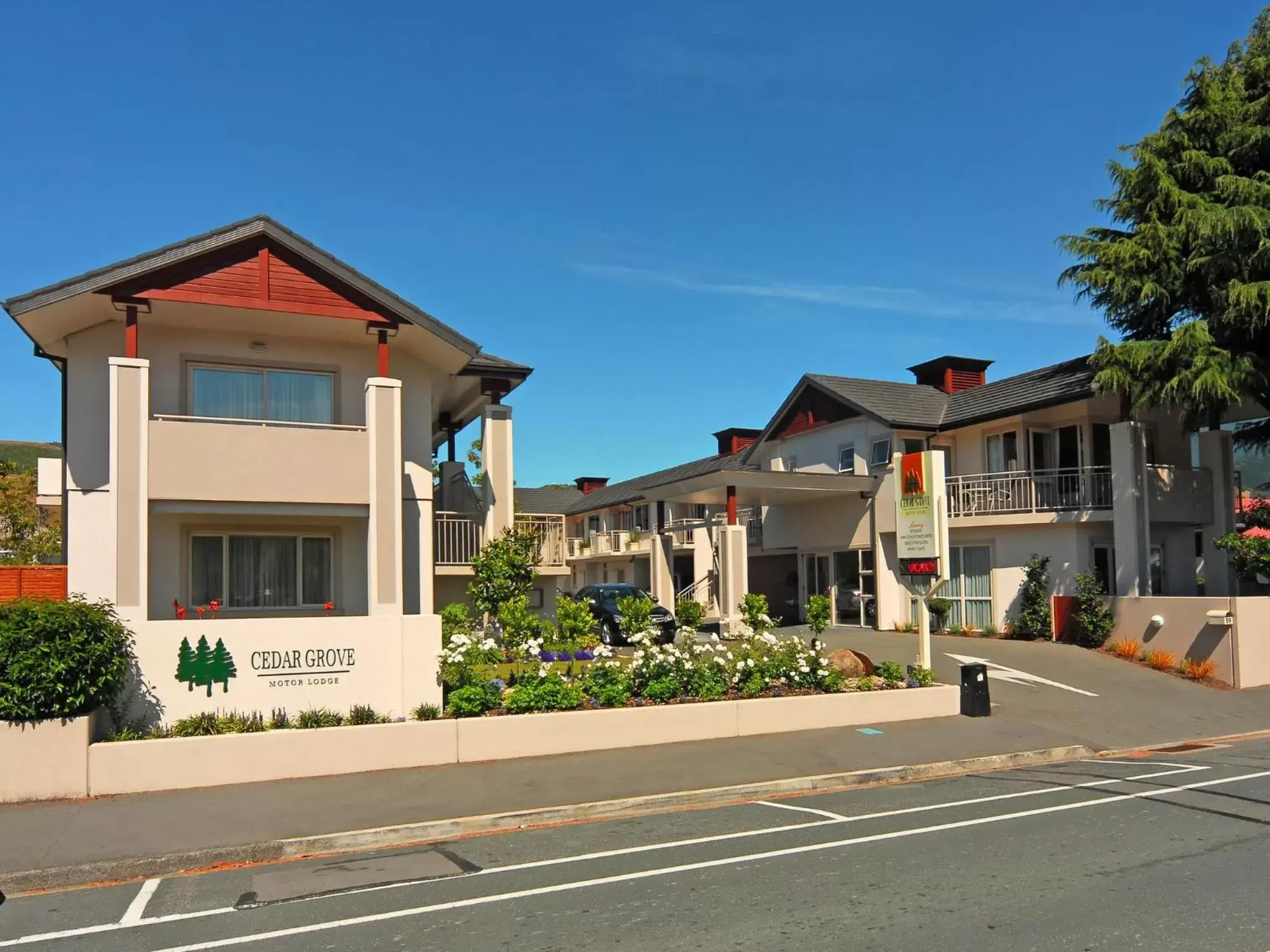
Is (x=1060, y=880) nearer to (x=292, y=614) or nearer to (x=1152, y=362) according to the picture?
(x=292, y=614)

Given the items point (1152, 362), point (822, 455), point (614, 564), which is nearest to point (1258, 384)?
point (1152, 362)

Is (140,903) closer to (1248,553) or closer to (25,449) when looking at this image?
(1248,553)

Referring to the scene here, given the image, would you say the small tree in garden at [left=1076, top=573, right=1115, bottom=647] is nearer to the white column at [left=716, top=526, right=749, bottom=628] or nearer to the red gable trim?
the white column at [left=716, top=526, right=749, bottom=628]

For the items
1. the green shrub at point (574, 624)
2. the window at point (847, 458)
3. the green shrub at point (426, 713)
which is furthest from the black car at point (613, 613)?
the green shrub at point (426, 713)

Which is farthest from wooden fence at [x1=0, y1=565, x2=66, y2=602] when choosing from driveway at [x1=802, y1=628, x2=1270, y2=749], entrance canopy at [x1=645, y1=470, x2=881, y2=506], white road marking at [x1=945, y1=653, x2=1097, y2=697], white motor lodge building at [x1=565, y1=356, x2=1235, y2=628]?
white motor lodge building at [x1=565, y1=356, x2=1235, y2=628]

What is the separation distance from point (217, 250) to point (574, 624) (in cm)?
823

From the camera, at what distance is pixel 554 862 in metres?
8.02

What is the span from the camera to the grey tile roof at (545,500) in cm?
5884

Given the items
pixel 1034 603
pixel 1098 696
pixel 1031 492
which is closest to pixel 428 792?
pixel 1098 696

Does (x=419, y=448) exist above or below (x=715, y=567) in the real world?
above

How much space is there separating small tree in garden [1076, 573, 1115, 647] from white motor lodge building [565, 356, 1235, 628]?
795mm

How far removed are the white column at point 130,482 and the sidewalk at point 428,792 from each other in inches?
167

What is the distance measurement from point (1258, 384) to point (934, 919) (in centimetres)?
1944

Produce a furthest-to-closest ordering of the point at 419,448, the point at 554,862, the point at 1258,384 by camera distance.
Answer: the point at 1258,384, the point at 419,448, the point at 554,862
